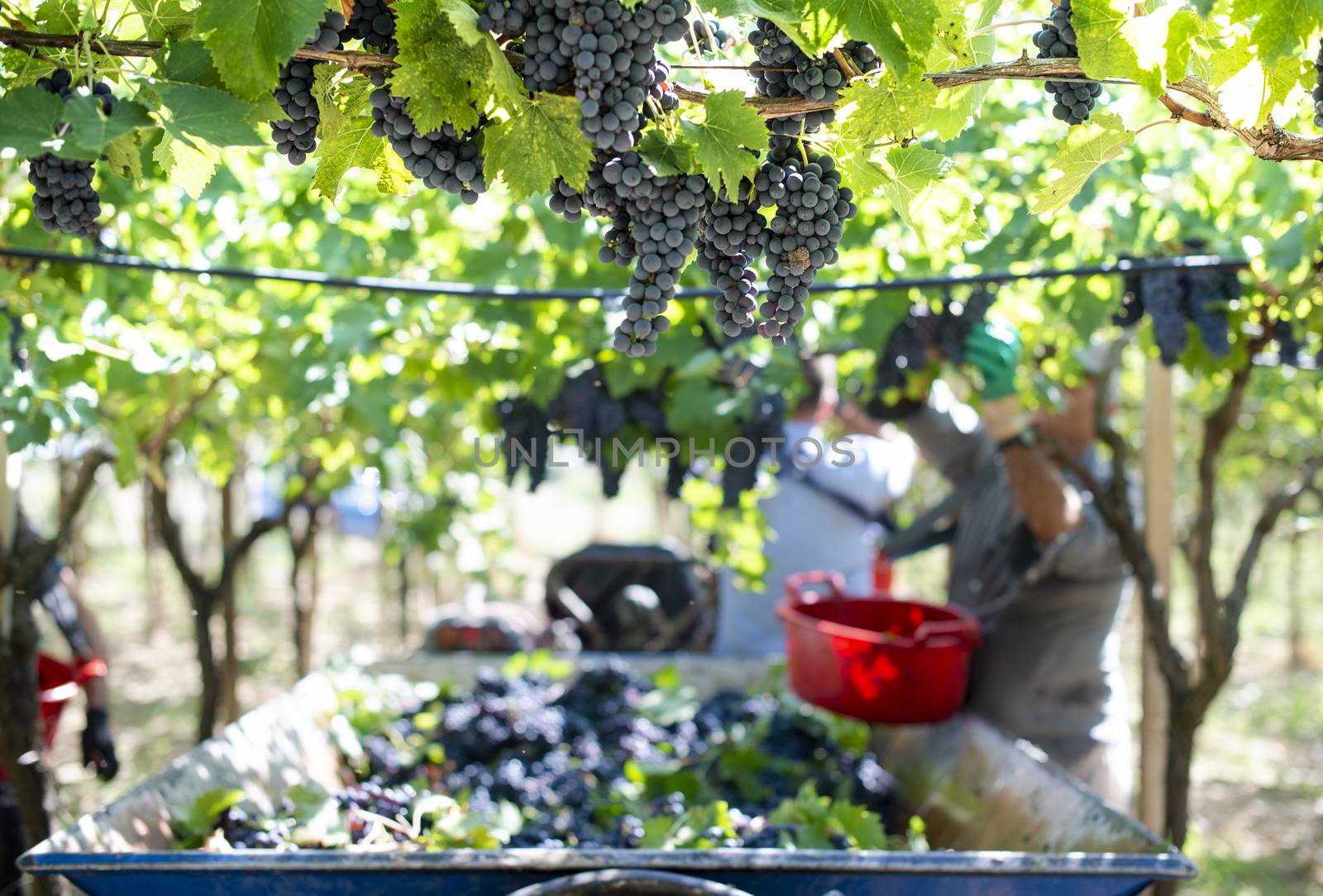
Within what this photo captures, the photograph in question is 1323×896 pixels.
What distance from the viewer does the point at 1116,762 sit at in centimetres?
346

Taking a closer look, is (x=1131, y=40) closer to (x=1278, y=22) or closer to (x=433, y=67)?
(x=1278, y=22)

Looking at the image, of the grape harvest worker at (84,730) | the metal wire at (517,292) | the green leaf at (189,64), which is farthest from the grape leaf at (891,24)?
the grape harvest worker at (84,730)

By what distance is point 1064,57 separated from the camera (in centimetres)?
127

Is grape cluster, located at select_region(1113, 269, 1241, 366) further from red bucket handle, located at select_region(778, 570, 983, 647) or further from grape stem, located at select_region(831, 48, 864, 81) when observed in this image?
grape stem, located at select_region(831, 48, 864, 81)

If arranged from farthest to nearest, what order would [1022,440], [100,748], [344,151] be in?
[100,748]
[1022,440]
[344,151]

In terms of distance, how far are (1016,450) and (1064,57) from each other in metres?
2.01

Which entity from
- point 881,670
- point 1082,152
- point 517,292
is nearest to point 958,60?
point 1082,152

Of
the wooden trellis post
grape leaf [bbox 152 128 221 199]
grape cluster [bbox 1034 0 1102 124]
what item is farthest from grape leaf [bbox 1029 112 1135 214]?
the wooden trellis post

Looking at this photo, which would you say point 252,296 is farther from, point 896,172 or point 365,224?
point 896,172

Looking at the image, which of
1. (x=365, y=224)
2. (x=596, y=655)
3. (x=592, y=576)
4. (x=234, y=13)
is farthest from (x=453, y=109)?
(x=592, y=576)

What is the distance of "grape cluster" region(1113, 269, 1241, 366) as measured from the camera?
260 cm

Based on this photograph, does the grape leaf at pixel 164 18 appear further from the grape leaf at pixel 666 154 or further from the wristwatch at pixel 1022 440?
the wristwatch at pixel 1022 440

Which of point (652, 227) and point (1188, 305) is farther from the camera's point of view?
point (1188, 305)

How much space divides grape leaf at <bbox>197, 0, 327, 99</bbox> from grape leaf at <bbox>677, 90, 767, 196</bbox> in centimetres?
38
